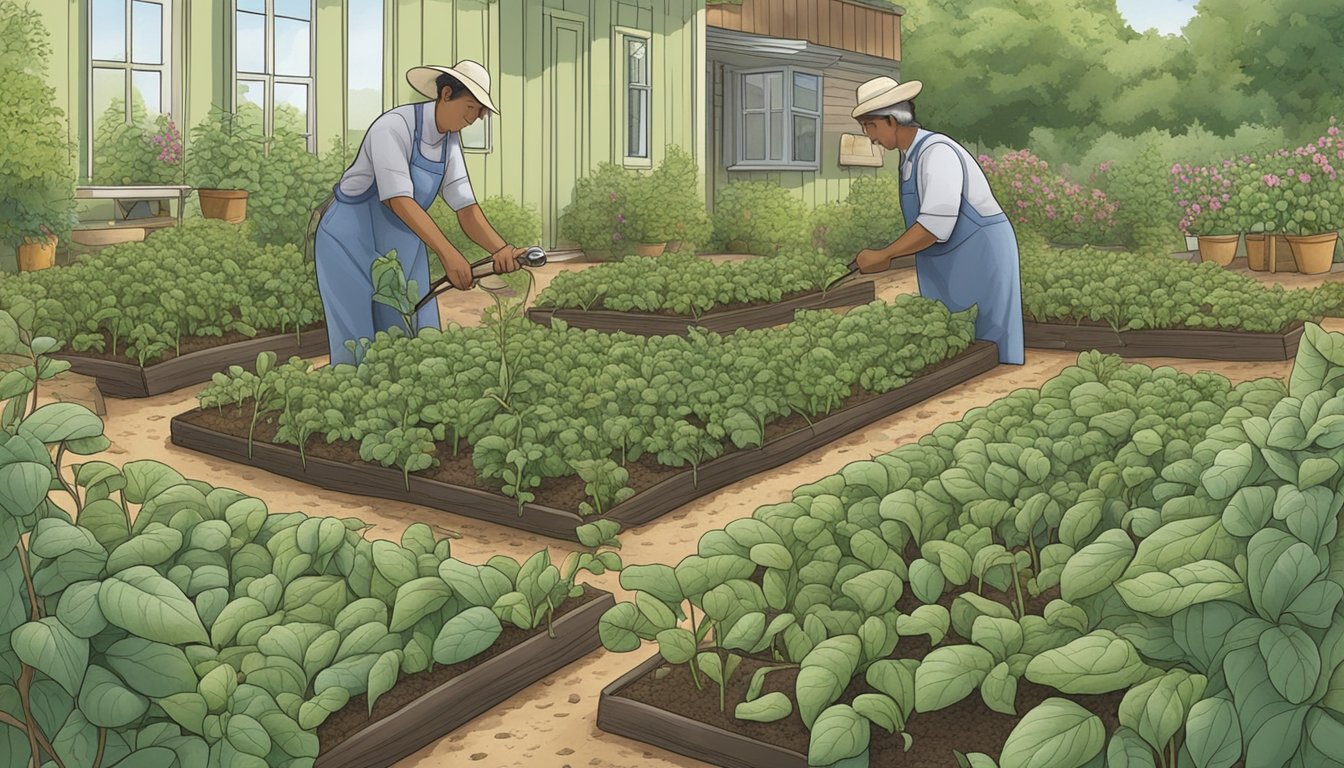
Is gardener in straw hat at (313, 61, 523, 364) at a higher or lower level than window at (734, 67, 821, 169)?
lower

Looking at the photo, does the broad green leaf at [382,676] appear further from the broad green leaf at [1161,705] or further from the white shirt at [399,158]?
the white shirt at [399,158]

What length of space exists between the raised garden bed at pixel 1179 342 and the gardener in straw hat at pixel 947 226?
2.38 feet

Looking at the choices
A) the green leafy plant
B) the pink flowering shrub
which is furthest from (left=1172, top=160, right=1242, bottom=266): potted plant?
the green leafy plant

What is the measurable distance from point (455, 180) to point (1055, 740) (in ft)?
14.5

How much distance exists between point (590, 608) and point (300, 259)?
195 inches

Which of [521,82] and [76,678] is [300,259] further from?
[76,678]

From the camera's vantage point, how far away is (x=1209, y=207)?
13.1m

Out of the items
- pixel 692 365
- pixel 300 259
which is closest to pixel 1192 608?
pixel 692 365

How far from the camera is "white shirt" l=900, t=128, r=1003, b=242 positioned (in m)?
6.52

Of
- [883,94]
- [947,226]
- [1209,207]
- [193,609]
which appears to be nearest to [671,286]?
[947,226]

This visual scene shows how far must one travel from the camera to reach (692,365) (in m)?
5.34

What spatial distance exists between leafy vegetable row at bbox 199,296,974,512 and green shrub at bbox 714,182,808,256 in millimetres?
8054

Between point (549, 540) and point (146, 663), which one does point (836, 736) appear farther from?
point (549, 540)

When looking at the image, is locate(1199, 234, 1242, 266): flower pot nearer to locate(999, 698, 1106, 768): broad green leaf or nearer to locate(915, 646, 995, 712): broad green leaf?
locate(915, 646, 995, 712): broad green leaf
